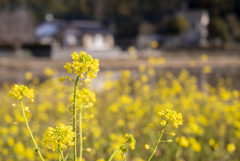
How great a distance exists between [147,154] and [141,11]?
50136 millimetres

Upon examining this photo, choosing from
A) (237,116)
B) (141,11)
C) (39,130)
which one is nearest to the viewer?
(237,116)

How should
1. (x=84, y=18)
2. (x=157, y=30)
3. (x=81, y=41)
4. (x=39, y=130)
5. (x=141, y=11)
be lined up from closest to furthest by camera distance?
(x=39, y=130) → (x=81, y=41) → (x=157, y=30) → (x=84, y=18) → (x=141, y=11)

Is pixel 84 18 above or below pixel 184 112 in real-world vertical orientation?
above

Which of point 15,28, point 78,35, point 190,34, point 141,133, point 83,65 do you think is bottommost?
point 141,133

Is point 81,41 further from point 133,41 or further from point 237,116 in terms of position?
point 237,116

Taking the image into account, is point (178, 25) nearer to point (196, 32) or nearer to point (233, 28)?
point (196, 32)

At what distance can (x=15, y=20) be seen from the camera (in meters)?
21.8

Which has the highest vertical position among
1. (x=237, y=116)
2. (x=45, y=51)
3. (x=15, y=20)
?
(x=15, y=20)

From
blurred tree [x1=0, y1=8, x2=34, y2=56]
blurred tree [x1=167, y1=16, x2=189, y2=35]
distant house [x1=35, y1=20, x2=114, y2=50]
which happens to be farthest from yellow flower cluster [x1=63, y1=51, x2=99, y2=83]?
blurred tree [x1=167, y1=16, x2=189, y2=35]

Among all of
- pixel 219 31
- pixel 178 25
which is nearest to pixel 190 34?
pixel 178 25

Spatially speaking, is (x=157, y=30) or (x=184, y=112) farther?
(x=157, y=30)

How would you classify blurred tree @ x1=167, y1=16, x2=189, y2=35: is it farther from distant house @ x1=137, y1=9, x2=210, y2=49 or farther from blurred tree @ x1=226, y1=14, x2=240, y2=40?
blurred tree @ x1=226, y1=14, x2=240, y2=40

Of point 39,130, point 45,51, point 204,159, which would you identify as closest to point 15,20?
point 45,51

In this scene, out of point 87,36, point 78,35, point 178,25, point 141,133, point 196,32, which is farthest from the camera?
point 196,32
